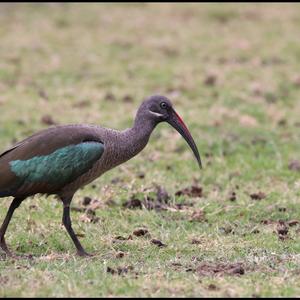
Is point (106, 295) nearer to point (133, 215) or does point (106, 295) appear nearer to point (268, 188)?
point (133, 215)

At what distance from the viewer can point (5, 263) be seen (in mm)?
7414

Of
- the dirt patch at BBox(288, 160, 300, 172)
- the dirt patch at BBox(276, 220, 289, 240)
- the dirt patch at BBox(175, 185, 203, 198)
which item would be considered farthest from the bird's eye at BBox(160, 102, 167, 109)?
the dirt patch at BBox(288, 160, 300, 172)

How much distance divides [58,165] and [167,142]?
4.81 meters

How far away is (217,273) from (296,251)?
4.66 ft

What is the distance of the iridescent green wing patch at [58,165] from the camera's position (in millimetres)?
7723

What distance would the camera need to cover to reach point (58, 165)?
775 cm

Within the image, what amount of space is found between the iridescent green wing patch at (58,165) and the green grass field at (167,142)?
71cm

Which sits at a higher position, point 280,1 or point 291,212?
point 280,1

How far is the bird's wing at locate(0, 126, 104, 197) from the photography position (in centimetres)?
772

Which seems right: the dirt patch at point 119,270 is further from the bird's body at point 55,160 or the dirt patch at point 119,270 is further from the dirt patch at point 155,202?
the dirt patch at point 155,202

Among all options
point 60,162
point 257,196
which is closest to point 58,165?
point 60,162

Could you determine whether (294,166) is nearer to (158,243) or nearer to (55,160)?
(158,243)

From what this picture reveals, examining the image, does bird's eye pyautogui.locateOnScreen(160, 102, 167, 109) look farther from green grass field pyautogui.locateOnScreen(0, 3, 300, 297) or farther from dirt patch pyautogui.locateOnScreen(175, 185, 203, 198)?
dirt patch pyautogui.locateOnScreen(175, 185, 203, 198)

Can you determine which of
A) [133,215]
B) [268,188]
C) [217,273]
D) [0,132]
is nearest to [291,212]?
[268,188]
